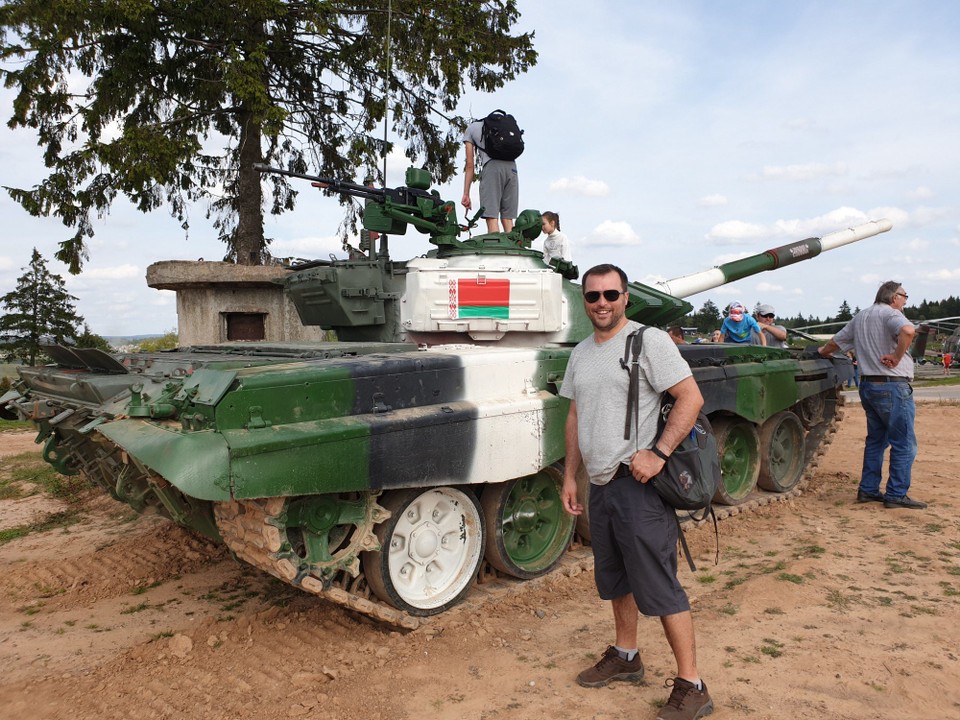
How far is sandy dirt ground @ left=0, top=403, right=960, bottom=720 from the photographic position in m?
3.33

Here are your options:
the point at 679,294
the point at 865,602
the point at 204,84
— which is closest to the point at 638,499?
the point at 865,602

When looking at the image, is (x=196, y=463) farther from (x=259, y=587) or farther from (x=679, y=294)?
(x=679, y=294)

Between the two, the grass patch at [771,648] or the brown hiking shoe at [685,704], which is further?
the grass patch at [771,648]

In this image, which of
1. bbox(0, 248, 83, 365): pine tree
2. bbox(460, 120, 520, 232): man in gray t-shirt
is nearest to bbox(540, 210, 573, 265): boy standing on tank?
bbox(460, 120, 520, 232): man in gray t-shirt

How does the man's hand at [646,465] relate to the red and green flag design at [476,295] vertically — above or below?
below

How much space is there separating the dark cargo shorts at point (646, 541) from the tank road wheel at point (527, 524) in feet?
5.18

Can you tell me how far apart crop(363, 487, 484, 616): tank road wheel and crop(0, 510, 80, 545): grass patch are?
401 centimetres

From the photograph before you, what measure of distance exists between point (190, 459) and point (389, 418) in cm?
100

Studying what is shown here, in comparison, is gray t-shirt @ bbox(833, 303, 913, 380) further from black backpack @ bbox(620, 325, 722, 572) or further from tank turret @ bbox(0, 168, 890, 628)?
black backpack @ bbox(620, 325, 722, 572)

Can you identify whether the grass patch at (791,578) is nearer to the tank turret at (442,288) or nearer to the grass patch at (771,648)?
the grass patch at (771,648)

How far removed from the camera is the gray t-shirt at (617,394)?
297 cm

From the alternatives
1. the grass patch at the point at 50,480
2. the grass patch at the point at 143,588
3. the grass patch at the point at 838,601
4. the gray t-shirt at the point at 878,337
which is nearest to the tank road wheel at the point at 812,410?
the gray t-shirt at the point at 878,337

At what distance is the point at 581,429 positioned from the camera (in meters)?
3.17

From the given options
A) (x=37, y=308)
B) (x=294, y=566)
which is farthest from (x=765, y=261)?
(x=37, y=308)
